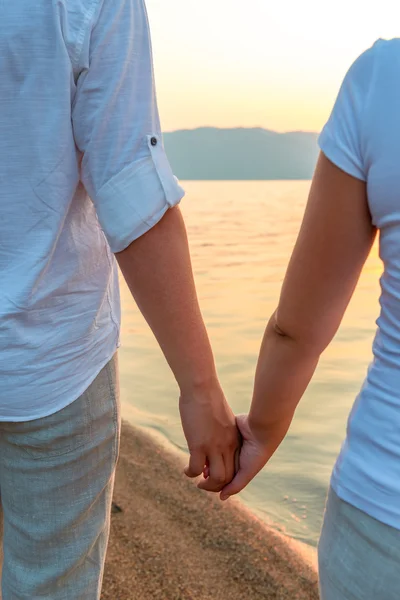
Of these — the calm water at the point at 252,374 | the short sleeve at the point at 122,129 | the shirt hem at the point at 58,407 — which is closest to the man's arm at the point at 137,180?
the short sleeve at the point at 122,129

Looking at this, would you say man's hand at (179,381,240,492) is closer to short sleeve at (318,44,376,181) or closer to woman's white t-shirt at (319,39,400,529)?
woman's white t-shirt at (319,39,400,529)

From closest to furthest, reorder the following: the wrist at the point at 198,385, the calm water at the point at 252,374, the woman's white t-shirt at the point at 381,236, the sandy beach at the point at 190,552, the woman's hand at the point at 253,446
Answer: the woman's white t-shirt at the point at 381,236 → the wrist at the point at 198,385 → the woman's hand at the point at 253,446 → the sandy beach at the point at 190,552 → the calm water at the point at 252,374

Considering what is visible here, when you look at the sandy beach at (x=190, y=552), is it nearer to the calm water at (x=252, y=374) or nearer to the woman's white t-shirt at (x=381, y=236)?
the calm water at (x=252, y=374)

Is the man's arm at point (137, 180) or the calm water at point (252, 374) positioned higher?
the man's arm at point (137, 180)

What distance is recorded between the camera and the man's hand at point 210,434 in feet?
4.77

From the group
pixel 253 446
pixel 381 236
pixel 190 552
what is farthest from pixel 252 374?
pixel 381 236

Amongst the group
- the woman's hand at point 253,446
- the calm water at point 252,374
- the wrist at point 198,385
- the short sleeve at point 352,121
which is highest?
the short sleeve at point 352,121

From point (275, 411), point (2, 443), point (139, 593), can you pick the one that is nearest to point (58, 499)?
point (2, 443)

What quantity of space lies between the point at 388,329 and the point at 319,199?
212 mm

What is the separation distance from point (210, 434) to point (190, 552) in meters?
1.61

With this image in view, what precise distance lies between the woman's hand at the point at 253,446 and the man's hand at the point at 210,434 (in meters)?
0.02

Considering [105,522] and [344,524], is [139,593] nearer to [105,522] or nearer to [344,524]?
[105,522]

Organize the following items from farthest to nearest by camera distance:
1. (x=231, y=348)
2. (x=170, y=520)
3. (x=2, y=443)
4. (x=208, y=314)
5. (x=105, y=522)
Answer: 1. (x=208, y=314)
2. (x=231, y=348)
3. (x=170, y=520)
4. (x=105, y=522)
5. (x=2, y=443)

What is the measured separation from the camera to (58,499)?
1.35 metres
